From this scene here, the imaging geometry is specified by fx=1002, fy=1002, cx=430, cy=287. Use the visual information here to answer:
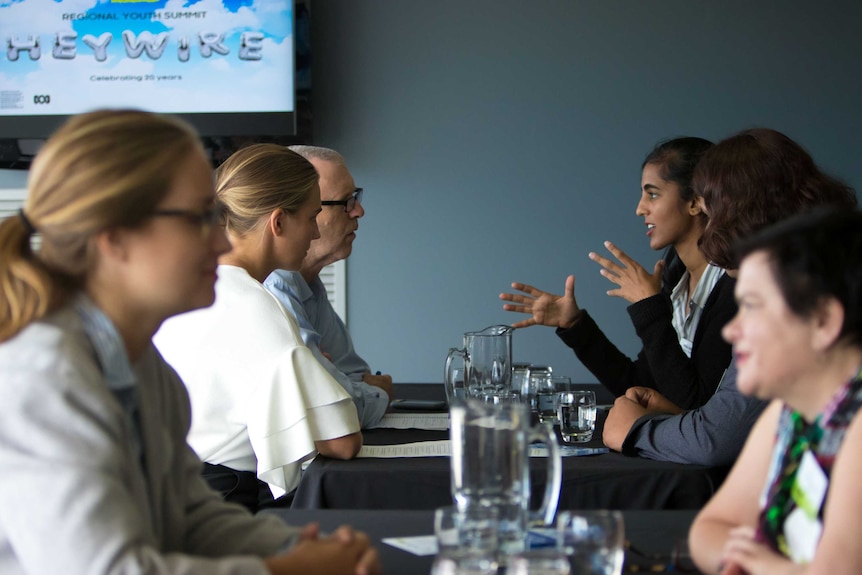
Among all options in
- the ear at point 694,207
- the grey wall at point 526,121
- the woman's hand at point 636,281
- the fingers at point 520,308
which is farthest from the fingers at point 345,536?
the grey wall at point 526,121

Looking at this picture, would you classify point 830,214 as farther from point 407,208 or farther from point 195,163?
point 407,208

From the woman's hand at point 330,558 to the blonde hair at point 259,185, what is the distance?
4.61 feet

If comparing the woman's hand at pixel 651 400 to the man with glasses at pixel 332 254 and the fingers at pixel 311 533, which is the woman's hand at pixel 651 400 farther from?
the fingers at pixel 311 533

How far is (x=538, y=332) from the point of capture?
438 centimetres

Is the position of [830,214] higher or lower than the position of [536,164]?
higher

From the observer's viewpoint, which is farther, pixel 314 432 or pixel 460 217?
pixel 460 217

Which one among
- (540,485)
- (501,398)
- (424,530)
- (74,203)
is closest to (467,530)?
(424,530)

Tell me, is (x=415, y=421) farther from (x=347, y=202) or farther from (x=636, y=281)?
(x=347, y=202)

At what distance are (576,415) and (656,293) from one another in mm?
587

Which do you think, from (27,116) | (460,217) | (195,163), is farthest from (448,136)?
(195,163)

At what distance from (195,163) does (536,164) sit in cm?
328

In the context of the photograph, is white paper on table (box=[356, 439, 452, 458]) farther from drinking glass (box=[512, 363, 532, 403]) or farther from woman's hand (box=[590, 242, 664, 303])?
woman's hand (box=[590, 242, 664, 303])

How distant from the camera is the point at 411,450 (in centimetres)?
198

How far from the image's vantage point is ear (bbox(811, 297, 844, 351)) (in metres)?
1.05
